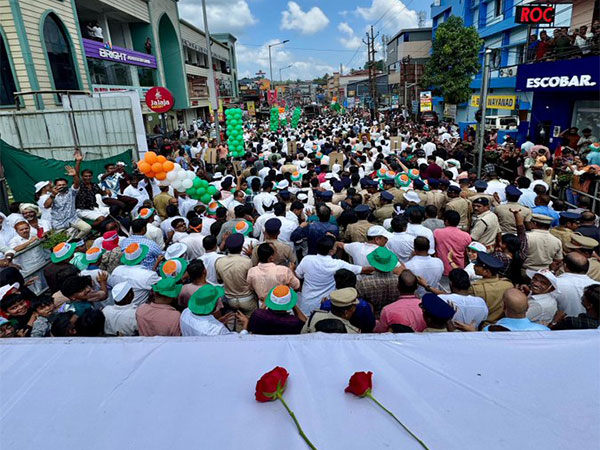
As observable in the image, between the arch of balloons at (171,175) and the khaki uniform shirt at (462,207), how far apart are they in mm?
4231

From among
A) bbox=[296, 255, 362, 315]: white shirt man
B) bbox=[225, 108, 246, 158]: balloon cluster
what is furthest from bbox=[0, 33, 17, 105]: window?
bbox=[296, 255, 362, 315]: white shirt man

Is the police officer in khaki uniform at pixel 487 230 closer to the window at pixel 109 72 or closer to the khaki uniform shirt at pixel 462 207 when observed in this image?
the khaki uniform shirt at pixel 462 207

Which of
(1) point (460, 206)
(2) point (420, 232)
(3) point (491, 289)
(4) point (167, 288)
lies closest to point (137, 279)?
(4) point (167, 288)

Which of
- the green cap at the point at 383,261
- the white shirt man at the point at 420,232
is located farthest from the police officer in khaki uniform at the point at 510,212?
the green cap at the point at 383,261

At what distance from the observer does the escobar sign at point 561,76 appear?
395 inches

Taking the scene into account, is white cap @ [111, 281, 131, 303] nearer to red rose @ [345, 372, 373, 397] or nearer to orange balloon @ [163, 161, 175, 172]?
red rose @ [345, 372, 373, 397]

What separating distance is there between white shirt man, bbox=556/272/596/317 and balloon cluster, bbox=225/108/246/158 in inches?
415

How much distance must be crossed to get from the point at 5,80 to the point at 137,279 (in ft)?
37.0

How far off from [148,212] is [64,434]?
14.0 feet

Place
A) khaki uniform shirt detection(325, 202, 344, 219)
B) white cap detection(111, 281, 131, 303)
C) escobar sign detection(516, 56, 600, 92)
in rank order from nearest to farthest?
white cap detection(111, 281, 131, 303) < khaki uniform shirt detection(325, 202, 344, 219) < escobar sign detection(516, 56, 600, 92)

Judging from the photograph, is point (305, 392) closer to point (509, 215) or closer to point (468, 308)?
point (468, 308)

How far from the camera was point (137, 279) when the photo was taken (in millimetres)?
3838

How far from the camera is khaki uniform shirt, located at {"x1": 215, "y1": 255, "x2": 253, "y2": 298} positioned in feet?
13.4

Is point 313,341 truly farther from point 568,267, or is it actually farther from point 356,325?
point 568,267
